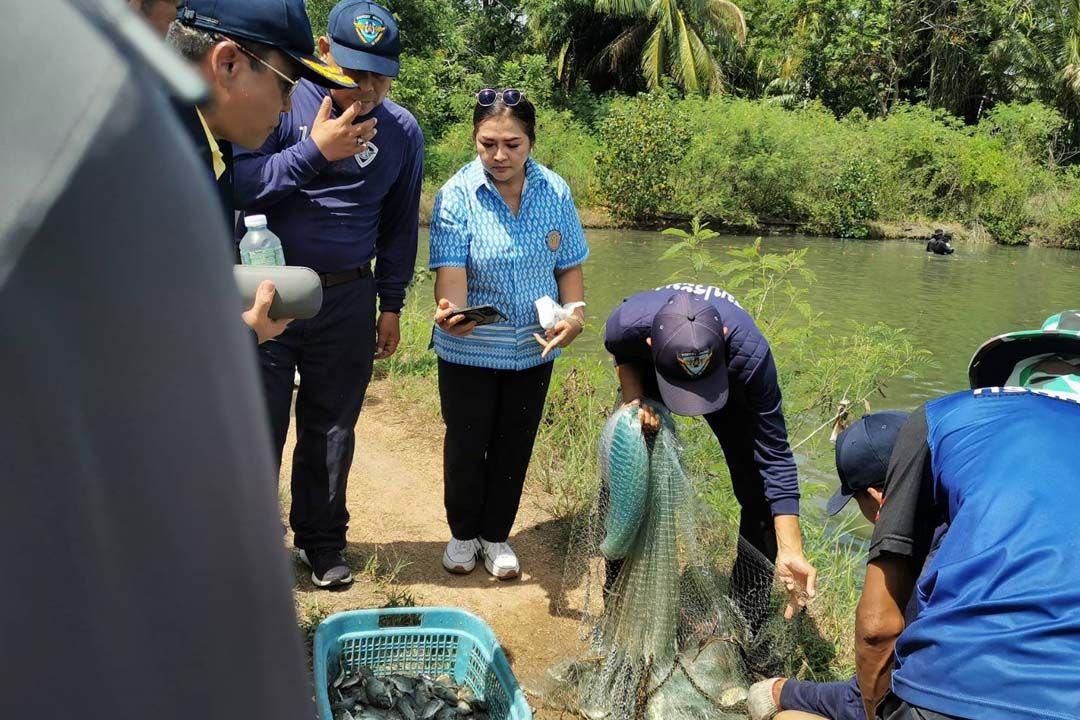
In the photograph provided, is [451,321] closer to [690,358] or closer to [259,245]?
[259,245]

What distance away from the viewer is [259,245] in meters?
2.68

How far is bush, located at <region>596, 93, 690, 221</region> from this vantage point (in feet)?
73.0

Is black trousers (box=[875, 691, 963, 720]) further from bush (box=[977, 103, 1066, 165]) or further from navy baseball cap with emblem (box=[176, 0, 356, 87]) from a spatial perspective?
bush (box=[977, 103, 1066, 165])

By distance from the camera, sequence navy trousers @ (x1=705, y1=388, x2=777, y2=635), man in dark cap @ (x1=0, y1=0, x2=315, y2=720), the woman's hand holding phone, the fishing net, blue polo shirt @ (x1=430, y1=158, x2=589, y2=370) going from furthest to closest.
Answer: blue polo shirt @ (x1=430, y1=158, x2=589, y2=370)
the woman's hand holding phone
navy trousers @ (x1=705, y1=388, x2=777, y2=635)
the fishing net
man in dark cap @ (x1=0, y1=0, x2=315, y2=720)

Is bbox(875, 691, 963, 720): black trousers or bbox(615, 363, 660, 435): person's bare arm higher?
bbox(615, 363, 660, 435): person's bare arm

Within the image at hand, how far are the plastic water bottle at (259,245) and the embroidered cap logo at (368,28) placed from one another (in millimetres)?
662

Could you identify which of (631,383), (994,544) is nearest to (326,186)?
(631,383)

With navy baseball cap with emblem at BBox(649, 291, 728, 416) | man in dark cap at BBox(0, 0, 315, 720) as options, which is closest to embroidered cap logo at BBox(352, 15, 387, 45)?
navy baseball cap with emblem at BBox(649, 291, 728, 416)

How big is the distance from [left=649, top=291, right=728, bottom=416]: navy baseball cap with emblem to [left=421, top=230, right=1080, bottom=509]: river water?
315cm

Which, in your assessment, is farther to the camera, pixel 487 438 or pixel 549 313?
pixel 487 438

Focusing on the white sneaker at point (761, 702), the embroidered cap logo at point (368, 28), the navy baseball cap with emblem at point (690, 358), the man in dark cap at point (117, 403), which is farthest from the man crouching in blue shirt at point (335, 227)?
the man in dark cap at point (117, 403)

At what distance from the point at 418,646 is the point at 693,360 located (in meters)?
1.18

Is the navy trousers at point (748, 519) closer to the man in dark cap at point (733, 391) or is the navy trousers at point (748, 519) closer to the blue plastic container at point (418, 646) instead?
the man in dark cap at point (733, 391)

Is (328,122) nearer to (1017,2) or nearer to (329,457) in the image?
(329,457)
